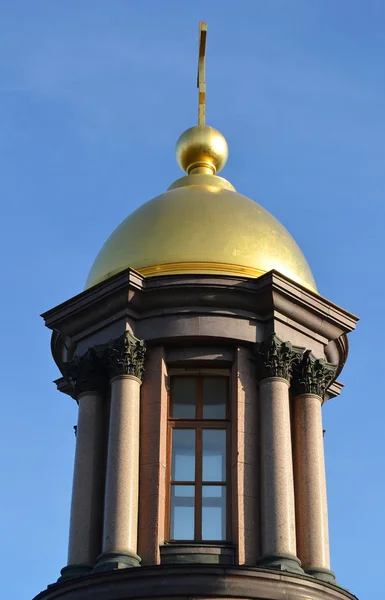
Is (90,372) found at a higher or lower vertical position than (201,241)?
lower

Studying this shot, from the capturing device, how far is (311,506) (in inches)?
1192

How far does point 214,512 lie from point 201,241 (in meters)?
6.40

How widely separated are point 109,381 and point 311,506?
522 centimetres

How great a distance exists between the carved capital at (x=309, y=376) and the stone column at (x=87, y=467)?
4.28 metres

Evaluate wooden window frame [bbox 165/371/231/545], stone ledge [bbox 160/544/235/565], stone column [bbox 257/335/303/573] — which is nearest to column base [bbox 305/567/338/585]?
stone column [bbox 257/335/303/573]

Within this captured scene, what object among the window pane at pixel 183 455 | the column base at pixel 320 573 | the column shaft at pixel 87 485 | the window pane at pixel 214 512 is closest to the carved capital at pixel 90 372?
the column shaft at pixel 87 485

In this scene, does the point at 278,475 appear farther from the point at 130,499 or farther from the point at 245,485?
the point at 130,499

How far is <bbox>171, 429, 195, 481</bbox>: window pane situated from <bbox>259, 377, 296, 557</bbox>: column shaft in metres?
1.69

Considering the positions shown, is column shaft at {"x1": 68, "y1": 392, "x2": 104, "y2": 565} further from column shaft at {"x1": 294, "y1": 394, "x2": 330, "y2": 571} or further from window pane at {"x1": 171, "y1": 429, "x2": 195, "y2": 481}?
column shaft at {"x1": 294, "y1": 394, "x2": 330, "y2": 571}

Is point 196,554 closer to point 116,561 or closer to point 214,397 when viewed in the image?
point 116,561

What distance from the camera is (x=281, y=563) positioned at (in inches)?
1123

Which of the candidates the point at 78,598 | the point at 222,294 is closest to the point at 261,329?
the point at 222,294

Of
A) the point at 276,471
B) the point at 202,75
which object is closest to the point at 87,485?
the point at 276,471

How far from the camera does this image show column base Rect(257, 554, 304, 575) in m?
28.5
